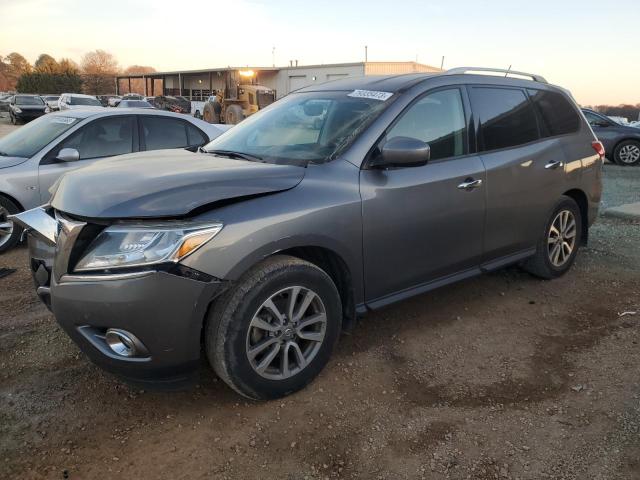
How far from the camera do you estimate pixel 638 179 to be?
11.8 metres

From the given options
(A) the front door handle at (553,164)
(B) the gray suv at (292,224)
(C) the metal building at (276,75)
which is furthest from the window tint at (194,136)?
(C) the metal building at (276,75)

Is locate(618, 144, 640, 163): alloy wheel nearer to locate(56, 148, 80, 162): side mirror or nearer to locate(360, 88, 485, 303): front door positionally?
locate(360, 88, 485, 303): front door

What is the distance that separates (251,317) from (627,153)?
572 inches

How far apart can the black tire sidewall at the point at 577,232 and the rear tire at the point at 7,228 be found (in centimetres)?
535

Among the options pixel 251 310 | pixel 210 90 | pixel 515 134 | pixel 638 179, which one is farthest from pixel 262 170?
pixel 210 90

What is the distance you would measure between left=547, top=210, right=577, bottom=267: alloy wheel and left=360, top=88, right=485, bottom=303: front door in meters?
1.19

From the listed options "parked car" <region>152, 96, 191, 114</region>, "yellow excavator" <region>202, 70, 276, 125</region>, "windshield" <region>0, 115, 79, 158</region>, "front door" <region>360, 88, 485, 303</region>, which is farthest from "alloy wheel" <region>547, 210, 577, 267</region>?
"parked car" <region>152, 96, 191, 114</region>

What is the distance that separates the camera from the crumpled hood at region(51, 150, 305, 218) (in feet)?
8.23

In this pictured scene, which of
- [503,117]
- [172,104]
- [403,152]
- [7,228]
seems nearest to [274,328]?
[403,152]

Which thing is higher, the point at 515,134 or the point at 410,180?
the point at 515,134

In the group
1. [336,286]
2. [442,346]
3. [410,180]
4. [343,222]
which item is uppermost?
[410,180]

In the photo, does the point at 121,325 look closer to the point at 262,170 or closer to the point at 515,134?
the point at 262,170

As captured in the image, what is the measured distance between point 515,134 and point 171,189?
286 cm

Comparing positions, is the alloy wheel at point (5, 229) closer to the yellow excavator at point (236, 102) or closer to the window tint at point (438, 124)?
the window tint at point (438, 124)
